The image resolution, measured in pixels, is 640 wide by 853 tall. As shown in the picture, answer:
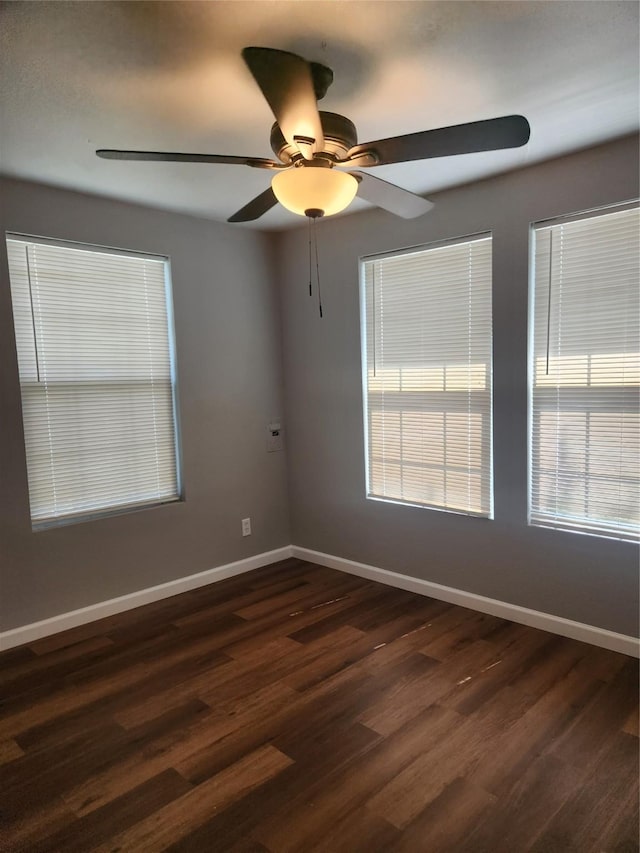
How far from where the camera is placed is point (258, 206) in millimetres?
2109

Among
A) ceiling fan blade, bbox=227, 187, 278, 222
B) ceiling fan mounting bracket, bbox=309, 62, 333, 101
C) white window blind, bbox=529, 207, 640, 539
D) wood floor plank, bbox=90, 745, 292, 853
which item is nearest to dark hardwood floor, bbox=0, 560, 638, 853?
wood floor plank, bbox=90, 745, 292, 853

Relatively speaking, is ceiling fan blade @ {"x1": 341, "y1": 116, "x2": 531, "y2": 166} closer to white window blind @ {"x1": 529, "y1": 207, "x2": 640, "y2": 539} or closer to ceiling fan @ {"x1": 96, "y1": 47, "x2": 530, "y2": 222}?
ceiling fan @ {"x1": 96, "y1": 47, "x2": 530, "y2": 222}

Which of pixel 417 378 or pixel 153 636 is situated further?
pixel 417 378

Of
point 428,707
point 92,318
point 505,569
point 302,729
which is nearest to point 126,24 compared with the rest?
point 92,318

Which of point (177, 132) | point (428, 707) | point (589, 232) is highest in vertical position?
point (177, 132)

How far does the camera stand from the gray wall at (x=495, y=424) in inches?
103

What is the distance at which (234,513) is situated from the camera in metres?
3.81

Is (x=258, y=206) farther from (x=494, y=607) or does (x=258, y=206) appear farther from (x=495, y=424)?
(x=494, y=607)

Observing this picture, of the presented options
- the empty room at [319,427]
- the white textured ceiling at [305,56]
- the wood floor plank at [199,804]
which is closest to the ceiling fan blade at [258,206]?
the empty room at [319,427]

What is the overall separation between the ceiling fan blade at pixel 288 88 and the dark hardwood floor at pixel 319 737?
2.12 metres

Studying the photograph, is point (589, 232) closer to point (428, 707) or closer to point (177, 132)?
point (177, 132)

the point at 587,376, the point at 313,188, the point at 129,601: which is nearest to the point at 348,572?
the point at 129,601

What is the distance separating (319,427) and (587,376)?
1.85 metres

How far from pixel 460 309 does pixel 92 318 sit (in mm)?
2144
